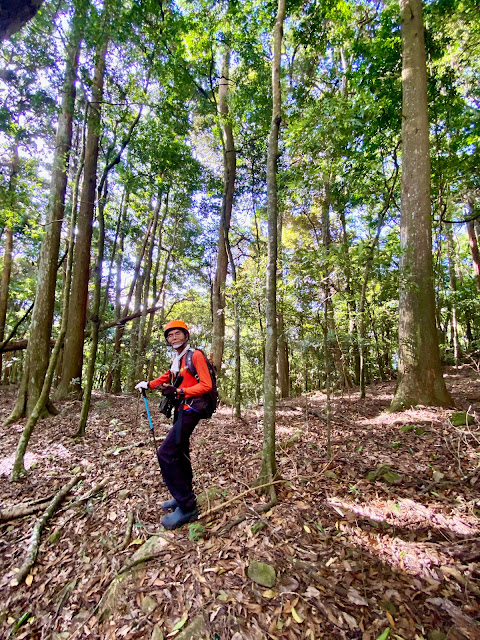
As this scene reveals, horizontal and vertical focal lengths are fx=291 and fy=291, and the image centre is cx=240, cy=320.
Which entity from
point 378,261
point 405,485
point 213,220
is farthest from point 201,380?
point 213,220

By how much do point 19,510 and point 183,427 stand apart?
9.01ft

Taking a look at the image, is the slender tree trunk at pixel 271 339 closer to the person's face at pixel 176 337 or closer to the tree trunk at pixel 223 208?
the person's face at pixel 176 337

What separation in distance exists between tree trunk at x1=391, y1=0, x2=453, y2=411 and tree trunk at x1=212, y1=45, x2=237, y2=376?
5234 mm

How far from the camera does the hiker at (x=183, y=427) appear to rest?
324 cm

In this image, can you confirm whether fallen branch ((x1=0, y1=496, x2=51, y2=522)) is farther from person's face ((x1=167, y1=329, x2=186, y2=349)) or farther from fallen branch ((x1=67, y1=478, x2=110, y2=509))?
person's face ((x1=167, y1=329, x2=186, y2=349))

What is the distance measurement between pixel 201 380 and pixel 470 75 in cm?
1507

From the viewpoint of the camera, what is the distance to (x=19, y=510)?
3.87 m

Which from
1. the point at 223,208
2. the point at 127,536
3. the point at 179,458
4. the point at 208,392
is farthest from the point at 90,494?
the point at 223,208

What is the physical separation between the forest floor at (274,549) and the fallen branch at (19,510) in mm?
67

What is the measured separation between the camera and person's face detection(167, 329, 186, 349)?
11.6 feet

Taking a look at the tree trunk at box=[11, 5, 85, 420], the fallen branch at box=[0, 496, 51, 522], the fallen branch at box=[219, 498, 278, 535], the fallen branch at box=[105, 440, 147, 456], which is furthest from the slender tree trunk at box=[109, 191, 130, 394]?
the fallen branch at box=[219, 498, 278, 535]

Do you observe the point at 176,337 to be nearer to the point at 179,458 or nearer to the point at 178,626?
the point at 179,458

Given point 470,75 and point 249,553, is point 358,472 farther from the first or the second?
point 470,75

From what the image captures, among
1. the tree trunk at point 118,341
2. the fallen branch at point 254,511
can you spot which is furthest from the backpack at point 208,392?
the tree trunk at point 118,341
